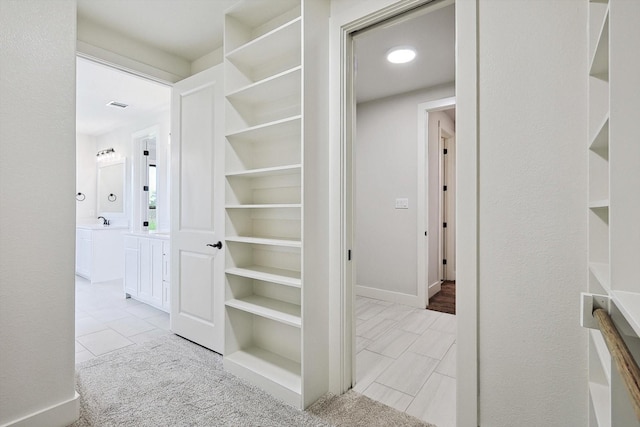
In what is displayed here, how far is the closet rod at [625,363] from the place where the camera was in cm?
52

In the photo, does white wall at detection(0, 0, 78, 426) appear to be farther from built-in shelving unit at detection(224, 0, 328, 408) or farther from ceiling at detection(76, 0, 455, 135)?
built-in shelving unit at detection(224, 0, 328, 408)

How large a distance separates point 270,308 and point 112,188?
17.7 ft

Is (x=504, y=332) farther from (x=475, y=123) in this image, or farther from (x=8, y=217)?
(x=8, y=217)

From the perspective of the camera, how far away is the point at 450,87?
138 inches

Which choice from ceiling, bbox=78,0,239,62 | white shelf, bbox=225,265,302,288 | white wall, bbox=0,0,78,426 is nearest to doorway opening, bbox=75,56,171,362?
ceiling, bbox=78,0,239,62

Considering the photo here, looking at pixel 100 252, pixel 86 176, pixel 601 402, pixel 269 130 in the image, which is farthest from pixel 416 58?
pixel 86 176

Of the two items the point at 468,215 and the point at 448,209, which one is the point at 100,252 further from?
the point at 448,209

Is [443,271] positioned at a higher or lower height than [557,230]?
lower

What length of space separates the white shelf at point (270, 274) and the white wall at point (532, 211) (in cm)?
98

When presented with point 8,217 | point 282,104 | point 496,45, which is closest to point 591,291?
point 496,45

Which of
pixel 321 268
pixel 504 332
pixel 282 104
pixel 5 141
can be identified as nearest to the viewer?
pixel 504 332

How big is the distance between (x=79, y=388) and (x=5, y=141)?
1.58 meters

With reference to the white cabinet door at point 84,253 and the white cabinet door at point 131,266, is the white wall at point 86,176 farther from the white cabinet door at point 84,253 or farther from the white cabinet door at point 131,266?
the white cabinet door at point 131,266

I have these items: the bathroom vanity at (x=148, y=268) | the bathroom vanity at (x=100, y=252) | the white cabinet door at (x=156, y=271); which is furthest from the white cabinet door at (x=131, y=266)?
the bathroom vanity at (x=100, y=252)
